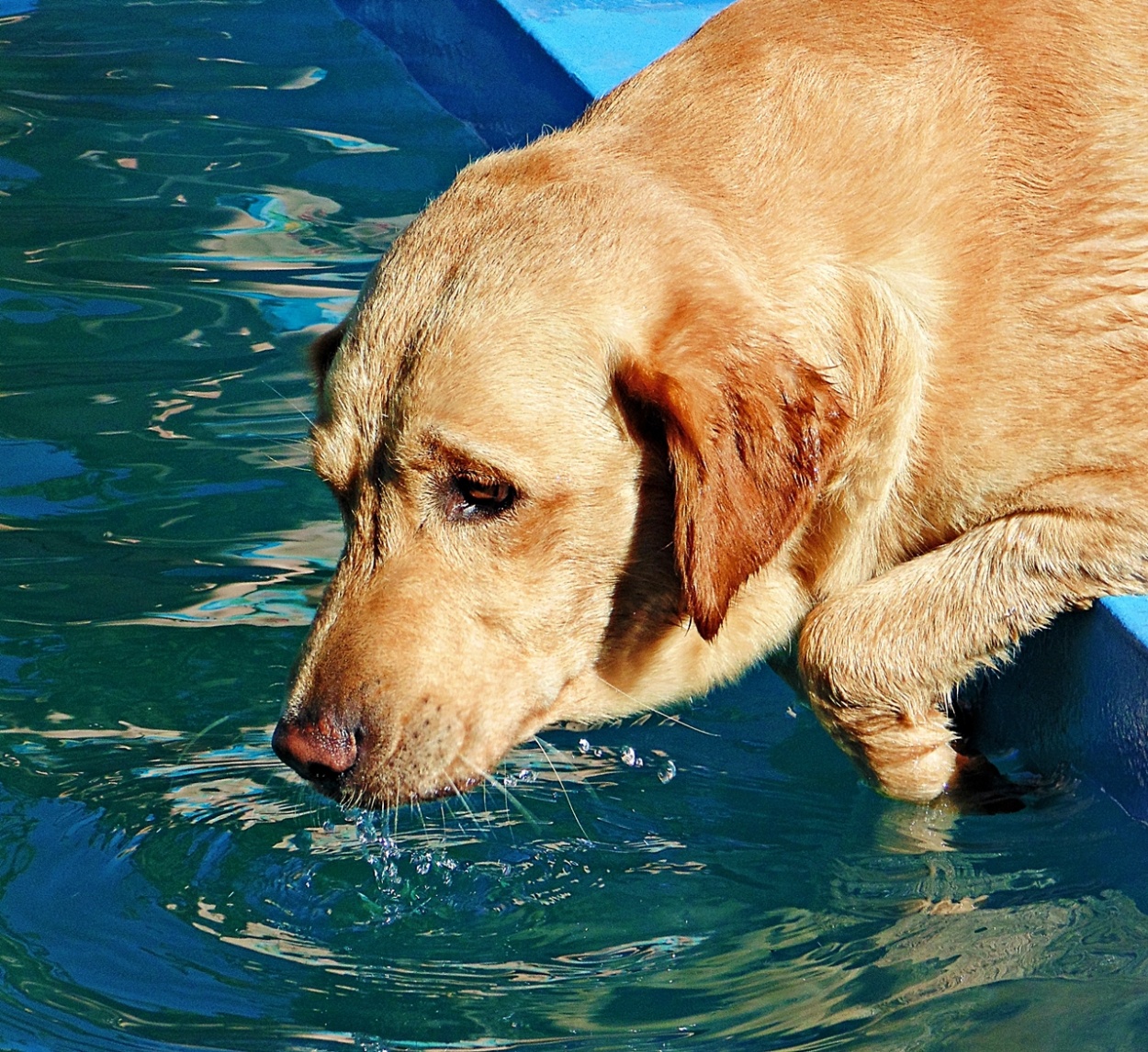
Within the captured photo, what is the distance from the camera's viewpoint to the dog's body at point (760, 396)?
3.83 m

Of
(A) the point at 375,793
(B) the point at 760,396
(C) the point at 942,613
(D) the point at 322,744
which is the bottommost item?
(A) the point at 375,793

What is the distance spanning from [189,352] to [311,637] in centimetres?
377

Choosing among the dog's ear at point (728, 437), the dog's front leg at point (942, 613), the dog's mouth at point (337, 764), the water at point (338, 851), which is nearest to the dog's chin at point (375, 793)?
the dog's mouth at point (337, 764)

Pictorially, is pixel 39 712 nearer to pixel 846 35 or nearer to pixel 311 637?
pixel 311 637

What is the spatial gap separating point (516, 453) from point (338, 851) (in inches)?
58.2

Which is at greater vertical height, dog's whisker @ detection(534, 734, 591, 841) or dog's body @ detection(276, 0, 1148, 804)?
dog's body @ detection(276, 0, 1148, 804)

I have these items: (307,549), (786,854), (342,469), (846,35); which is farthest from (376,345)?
(307,549)

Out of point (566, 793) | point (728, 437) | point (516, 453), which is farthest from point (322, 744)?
point (566, 793)

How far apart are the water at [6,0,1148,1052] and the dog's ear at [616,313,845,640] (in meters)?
0.93

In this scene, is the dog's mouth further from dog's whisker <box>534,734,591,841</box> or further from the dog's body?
dog's whisker <box>534,734,591,841</box>

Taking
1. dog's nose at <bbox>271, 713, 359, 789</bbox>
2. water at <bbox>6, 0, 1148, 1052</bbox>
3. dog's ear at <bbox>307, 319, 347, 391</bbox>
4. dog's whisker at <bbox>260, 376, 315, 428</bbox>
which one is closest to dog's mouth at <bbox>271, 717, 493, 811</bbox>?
dog's nose at <bbox>271, 713, 359, 789</bbox>

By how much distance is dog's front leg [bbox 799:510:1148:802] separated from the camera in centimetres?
417

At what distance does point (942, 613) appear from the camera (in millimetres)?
4254

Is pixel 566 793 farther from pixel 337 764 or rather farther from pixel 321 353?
pixel 321 353
